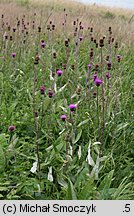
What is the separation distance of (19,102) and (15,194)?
3.30 feet

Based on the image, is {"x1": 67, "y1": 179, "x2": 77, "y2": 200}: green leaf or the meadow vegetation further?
the meadow vegetation

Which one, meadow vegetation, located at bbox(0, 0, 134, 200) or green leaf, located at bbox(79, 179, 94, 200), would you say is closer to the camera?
green leaf, located at bbox(79, 179, 94, 200)

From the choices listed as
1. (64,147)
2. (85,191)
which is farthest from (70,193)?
(64,147)

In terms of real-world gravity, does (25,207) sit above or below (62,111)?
below

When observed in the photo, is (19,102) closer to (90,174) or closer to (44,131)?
(44,131)

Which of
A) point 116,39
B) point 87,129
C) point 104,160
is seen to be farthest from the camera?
point 116,39

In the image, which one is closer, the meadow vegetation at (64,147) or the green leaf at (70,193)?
the green leaf at (70,193)

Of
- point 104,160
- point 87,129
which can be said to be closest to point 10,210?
point 104,160

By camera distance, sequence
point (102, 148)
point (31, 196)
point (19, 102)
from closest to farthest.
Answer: point (31, 196)
point (102, 148)
point (19, 102)

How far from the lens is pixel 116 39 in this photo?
16.4 feet

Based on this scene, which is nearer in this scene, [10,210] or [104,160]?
[10,210]

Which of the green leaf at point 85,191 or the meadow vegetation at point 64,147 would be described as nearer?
the green leaf at point 85,191

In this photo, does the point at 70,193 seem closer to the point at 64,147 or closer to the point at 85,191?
the point at 85,191

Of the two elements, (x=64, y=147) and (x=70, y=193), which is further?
(x=64, y=147)
